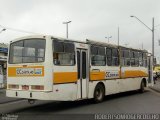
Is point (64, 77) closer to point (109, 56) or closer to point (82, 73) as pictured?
point (82, 73)

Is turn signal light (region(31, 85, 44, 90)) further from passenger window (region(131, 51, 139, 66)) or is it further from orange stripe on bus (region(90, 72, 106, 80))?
passenger window (region(131, 51, 139, 66))

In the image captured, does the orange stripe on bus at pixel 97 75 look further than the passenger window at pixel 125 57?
Result: No

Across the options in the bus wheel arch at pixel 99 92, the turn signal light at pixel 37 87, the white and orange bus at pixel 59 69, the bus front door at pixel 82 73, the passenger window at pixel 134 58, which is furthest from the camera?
the passenger window at pixel 134 58

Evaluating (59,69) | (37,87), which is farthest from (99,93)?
(37,87)

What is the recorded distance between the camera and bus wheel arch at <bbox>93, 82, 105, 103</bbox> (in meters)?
17.4

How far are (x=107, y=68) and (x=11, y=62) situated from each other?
204 inches

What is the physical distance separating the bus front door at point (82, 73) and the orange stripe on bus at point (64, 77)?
0.47 m

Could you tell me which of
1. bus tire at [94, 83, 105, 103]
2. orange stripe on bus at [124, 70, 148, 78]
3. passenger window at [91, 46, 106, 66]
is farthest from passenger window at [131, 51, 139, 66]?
bus tire at [94, 83, 105, 103]

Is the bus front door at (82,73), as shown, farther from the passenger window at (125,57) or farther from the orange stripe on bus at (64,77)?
the passenger window at (125,57)

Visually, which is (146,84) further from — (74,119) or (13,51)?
(74,119)

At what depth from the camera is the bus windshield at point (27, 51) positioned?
14.7 meters

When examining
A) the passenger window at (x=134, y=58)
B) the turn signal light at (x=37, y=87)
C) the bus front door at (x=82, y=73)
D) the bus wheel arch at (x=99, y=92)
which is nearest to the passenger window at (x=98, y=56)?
the bus front door at (x=82, y=73)

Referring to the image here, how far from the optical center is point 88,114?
44.6 feet

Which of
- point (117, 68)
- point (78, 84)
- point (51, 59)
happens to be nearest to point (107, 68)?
point (117, 68)
